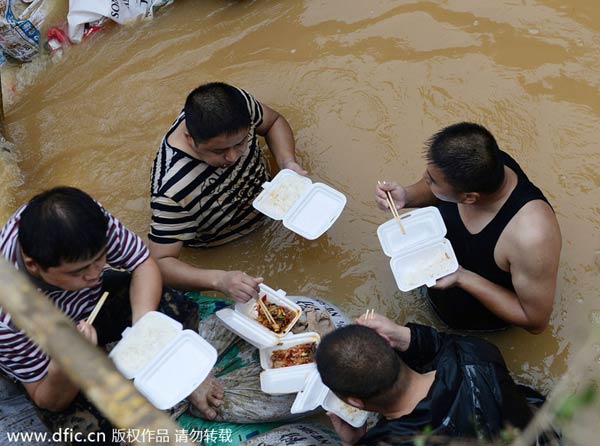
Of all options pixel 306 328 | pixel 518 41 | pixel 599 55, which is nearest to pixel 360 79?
pixel 518 41

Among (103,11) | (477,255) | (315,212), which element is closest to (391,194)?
(315,212)

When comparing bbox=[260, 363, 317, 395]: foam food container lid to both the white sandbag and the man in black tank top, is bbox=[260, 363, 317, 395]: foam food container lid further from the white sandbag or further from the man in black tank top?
the white sandbag

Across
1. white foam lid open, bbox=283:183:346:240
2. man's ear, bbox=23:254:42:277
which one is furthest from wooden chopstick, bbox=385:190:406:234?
man's ear, bbox=23:254:42:277

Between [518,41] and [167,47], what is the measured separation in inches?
103

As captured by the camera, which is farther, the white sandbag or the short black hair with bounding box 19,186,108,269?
the white sandbag

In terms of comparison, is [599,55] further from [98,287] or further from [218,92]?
[98,287]

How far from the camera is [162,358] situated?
2818mm

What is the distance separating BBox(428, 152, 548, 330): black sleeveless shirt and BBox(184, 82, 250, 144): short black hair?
1115 millimetres

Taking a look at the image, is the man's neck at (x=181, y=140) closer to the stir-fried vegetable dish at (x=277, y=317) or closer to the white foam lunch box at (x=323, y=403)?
the stir-fried vegetable dish at (x=277, y=317)

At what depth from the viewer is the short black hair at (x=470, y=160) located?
268 centimetres

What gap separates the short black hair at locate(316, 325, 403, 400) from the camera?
2.36 m

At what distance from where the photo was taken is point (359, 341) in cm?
242

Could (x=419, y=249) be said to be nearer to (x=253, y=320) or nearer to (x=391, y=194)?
(x=391, y=194)

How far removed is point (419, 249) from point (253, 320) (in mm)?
894
